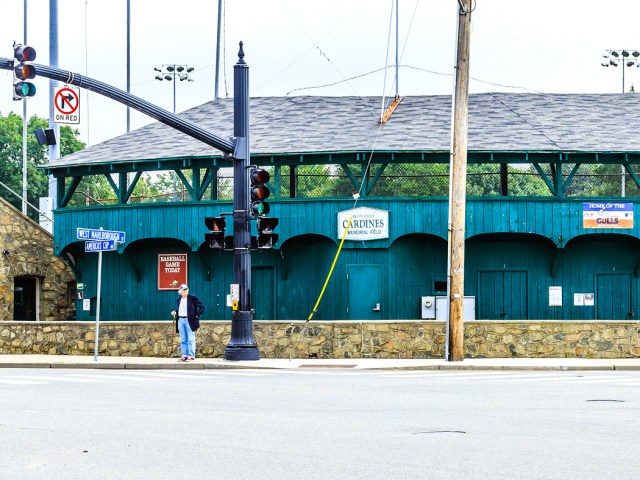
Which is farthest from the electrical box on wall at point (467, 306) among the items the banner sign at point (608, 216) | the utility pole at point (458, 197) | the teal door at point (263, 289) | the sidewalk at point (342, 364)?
the utility pole at point (458, 197)

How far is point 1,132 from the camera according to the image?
290 ft

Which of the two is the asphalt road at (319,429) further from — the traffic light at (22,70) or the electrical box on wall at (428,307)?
the electrical box on wall at (428,307)

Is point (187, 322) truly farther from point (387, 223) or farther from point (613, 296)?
point (613, 296)

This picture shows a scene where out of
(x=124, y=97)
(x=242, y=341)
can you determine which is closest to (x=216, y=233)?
(x=242, y=341)

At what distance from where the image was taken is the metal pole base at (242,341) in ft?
81.9

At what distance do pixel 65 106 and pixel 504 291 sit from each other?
1618 centimetres

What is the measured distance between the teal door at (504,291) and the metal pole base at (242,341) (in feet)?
30.7

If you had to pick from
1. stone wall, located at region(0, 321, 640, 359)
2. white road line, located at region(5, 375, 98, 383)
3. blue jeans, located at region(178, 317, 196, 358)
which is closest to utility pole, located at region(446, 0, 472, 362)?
stone wall, located at region(0, 321, 640, 359)

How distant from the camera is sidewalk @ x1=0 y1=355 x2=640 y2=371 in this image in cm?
2373

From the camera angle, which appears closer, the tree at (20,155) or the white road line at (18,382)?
the white road line at (18,382)

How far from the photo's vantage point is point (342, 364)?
24391mm

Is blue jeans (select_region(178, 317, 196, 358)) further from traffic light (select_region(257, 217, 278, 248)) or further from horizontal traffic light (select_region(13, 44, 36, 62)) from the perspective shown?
horizontal traffic light (select_region(13, 44, 36, 62))

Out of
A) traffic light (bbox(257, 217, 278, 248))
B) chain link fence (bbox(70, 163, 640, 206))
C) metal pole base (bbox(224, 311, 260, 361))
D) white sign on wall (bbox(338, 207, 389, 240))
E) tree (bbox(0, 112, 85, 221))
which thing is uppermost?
tree (bbox(0, 112, 85, 221))

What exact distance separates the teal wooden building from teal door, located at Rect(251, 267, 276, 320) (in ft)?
0.13
